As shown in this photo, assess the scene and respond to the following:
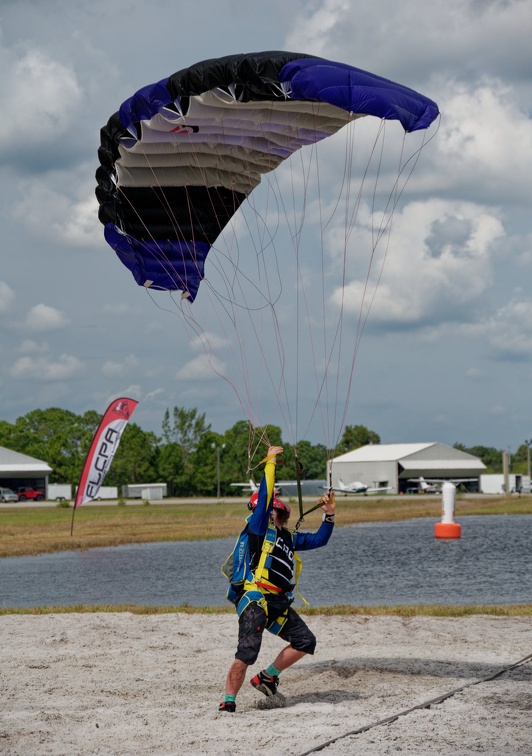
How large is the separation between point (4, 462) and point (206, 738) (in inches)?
3578

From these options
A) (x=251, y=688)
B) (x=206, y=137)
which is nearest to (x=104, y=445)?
(x=206, y=137)

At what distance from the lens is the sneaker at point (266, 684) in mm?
8070

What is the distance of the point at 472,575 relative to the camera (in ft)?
70.9

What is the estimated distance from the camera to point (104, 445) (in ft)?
106

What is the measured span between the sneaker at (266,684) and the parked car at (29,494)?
84290 mm

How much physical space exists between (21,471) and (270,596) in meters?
88.2

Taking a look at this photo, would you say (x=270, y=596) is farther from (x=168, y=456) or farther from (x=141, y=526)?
(x=168, y=456)

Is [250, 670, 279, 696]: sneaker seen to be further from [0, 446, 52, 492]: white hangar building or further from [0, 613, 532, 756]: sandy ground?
[0, 446, 52, 492]: white hangar building

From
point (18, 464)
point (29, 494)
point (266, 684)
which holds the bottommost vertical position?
point (266, 684)

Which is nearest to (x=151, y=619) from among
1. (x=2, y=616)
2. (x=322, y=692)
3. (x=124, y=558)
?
(x=2, y=616)

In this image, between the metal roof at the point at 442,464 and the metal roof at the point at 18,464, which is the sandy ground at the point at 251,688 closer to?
the metal roof at the point at 18,464

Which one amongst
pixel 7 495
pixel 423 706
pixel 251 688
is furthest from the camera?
pixel 7 495

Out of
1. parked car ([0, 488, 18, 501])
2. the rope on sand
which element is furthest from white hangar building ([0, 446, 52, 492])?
the rope on sand

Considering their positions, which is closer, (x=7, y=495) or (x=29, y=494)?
(x=7, y=495)
